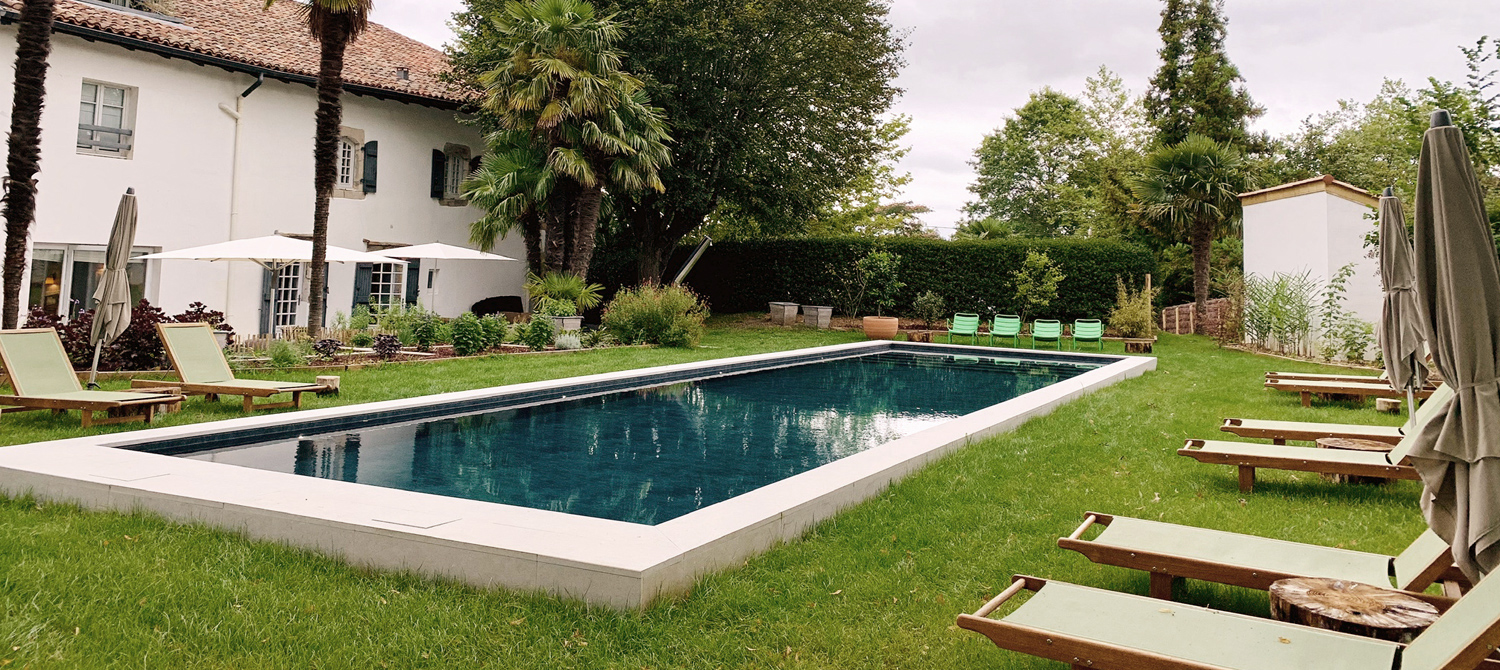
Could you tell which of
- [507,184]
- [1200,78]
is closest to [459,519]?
[507,184]

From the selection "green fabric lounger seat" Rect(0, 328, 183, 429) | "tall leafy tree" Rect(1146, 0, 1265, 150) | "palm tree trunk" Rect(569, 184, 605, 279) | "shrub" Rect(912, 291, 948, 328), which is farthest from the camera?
"tall leafy tree" Rect(1146, 0, 1265, 150)

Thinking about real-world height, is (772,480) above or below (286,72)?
below

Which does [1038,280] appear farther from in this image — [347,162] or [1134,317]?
[347,162]

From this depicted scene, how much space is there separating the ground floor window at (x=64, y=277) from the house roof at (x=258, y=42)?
3.79 metres

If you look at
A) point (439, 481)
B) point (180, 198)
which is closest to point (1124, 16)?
point (180, 198)

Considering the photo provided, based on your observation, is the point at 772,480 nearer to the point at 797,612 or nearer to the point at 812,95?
the point at 797,612

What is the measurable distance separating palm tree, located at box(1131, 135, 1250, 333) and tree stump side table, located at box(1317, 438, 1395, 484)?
17086 millimetres

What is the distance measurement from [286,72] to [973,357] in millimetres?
15352

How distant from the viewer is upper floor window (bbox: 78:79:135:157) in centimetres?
1572

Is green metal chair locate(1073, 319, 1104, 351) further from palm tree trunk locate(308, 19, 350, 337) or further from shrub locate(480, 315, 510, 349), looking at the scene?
palm tree trunk locate(308, 19, 350, 337)

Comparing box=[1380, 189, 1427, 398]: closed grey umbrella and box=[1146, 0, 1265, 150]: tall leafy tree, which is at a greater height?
box=[1146, 0, 1265, 150]: tall leafy tree

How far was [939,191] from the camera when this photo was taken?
52.4 metres

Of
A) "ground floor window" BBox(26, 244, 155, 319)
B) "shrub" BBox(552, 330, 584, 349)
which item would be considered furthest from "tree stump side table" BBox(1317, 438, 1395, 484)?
"ground floor window" BBox(26, 244, 155, 319)

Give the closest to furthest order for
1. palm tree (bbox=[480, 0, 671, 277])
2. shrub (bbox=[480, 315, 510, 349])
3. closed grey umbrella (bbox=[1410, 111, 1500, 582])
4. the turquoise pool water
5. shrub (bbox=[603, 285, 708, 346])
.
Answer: closed grey umbrella (bbox=[1410, 111, 1500, 582]) < the turquoise pool water < shrub (bbox=[480, 315, 510, 349]) < shrub (bbox=[603, 285, 708, 346]) < palm tree (bbox=[480, 0, 671, 277])
